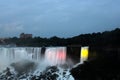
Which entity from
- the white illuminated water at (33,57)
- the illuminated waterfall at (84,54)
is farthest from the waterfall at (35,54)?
the illuminated waterfall at (84,54)

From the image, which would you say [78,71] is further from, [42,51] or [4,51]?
[4,51]

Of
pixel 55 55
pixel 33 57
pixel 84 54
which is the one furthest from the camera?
pixel 33 57

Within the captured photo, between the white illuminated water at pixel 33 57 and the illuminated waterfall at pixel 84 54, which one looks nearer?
the illuminated waterfall at pixel 84 54

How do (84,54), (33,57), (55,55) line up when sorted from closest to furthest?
(84,54), (55,55), (33,57)

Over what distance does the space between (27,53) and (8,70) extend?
4.07 metres

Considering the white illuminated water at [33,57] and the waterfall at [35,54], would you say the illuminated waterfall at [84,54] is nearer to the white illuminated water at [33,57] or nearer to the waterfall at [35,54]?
the white illuminated water at [33,57]

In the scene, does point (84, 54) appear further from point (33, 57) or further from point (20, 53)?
point (20, 53)

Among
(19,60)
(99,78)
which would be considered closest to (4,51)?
(19,60)

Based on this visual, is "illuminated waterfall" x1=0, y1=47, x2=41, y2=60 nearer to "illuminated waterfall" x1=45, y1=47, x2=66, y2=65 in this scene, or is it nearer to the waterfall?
the waterfall

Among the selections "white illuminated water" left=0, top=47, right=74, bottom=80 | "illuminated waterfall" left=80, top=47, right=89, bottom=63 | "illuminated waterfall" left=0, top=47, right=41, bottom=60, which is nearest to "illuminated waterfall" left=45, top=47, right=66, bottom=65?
"white illuminated water" left=0, top=47, right=74, bottom=80

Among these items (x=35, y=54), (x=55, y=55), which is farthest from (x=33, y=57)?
(x=55, y=55)

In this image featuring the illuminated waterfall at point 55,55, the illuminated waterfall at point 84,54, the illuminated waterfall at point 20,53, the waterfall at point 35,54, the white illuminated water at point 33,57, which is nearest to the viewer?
the illuminated waterfall at point 84,54

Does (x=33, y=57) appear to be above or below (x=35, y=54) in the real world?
below

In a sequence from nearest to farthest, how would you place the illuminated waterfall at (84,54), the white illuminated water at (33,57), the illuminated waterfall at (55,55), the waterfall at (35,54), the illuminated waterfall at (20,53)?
the illuminated waterfall at (84,54) → the illuminated waterfall at (55,55) → the white illuminated water at (33,57) → the waterfall at (35,54) → the illuminated waterfall at (20,53)
